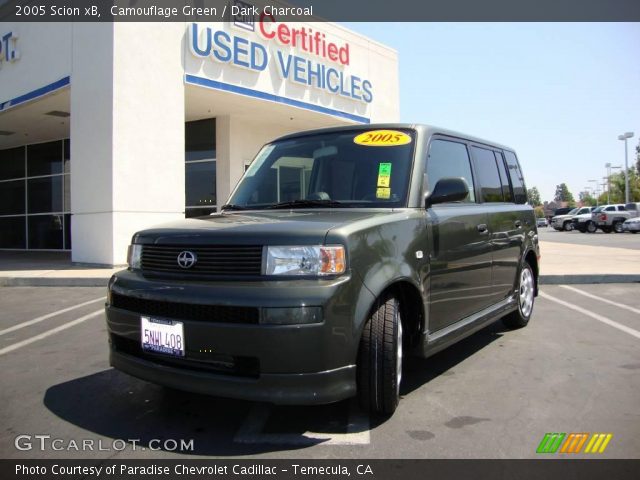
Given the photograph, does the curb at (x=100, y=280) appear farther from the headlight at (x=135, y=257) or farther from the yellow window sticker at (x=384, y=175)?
the yellow window sticker at (x=384, y=175)

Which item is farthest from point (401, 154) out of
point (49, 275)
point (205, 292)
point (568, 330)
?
point (49, 275)

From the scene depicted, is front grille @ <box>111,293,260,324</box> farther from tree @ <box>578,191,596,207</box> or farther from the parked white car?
tree @ <box>578,191,596,207</box>

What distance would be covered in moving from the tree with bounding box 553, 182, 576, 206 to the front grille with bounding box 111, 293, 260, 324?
13857 cm

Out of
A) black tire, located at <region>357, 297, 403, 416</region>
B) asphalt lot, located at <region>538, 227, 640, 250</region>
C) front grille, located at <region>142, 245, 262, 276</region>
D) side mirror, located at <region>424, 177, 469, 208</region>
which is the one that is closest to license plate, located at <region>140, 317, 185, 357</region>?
front grille, located at <region>142, 245, 262, 276</region>

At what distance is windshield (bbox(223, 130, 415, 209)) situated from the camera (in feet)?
11.7

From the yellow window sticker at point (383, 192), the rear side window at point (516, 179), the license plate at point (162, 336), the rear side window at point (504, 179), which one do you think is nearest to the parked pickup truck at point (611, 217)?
the rear side window at point (516, 179)

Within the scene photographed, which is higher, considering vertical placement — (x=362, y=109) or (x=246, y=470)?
(x=362, y=109)

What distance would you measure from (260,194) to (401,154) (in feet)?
3.95

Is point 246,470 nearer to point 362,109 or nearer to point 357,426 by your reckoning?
point 357,426

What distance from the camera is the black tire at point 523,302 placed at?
5.45 m

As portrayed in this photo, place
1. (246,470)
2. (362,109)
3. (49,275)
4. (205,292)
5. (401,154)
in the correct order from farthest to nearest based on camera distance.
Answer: (362,109) → (49,275) → (401,154) → (205,292) → (246,470)

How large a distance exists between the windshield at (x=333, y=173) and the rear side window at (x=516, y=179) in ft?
7.62

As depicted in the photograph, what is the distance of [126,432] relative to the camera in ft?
9.62

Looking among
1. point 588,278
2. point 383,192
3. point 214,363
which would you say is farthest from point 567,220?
point 214,363
